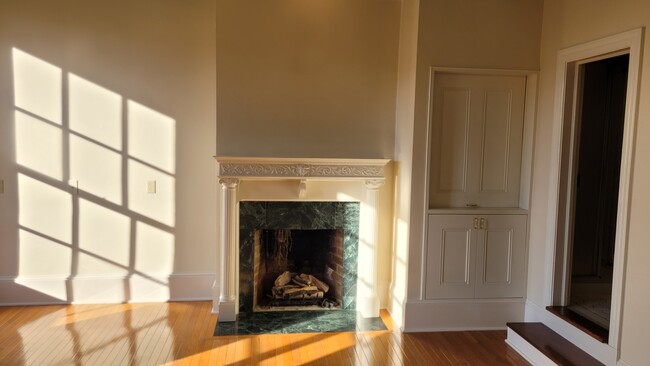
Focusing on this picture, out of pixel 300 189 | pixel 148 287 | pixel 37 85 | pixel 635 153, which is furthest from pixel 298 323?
pixel 37 85

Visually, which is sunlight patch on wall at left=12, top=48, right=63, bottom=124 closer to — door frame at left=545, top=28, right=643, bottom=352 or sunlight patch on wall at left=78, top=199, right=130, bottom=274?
sunlight patch on wall at left=78, top=199, right=130, bottom=274

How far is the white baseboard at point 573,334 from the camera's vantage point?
324 centimetres

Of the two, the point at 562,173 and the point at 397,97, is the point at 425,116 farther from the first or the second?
the point at 562,173

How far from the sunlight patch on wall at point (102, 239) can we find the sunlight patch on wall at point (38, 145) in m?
0.42

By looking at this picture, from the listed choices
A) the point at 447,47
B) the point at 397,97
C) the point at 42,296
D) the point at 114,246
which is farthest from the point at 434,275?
the point at 42,296

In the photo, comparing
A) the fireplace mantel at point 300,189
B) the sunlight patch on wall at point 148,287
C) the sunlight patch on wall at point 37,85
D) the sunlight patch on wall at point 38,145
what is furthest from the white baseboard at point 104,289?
the sunlight patch on wall at point 37,85

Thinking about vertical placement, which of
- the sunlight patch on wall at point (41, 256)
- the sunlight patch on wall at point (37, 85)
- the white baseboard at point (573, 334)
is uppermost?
the sunlight patch on wall at point (37, 85)

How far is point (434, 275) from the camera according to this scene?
411 cm

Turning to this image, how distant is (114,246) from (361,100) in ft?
8.72

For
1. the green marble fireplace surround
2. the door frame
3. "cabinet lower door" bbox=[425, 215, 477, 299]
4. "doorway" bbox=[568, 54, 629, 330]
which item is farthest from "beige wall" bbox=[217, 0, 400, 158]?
"doorway" bbox=[568, 54, 629, 330]

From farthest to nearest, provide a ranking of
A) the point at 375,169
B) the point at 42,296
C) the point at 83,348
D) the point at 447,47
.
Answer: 1. the point at 42,296
2. the point at 375,169
3. the point at 447,47
4. the point at 83,348

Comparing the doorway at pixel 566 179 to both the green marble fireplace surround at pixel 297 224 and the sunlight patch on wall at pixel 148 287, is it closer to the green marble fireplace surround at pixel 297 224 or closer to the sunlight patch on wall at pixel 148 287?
the green marble fireplace surround at pixel 297 224

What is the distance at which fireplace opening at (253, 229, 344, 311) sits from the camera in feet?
15.2

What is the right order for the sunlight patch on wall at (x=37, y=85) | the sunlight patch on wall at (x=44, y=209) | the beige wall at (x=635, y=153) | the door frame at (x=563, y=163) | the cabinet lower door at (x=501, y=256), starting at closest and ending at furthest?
1. the beige wall at (x=635, y=153)
2. the door frame at (x=563, y=163)
3. the cabinet lower door at (x=501, y=256)
4. the sunlight patch on wall at (x=37, y=85)
5. the sunlight patch on wall at (x=44, y=209)
